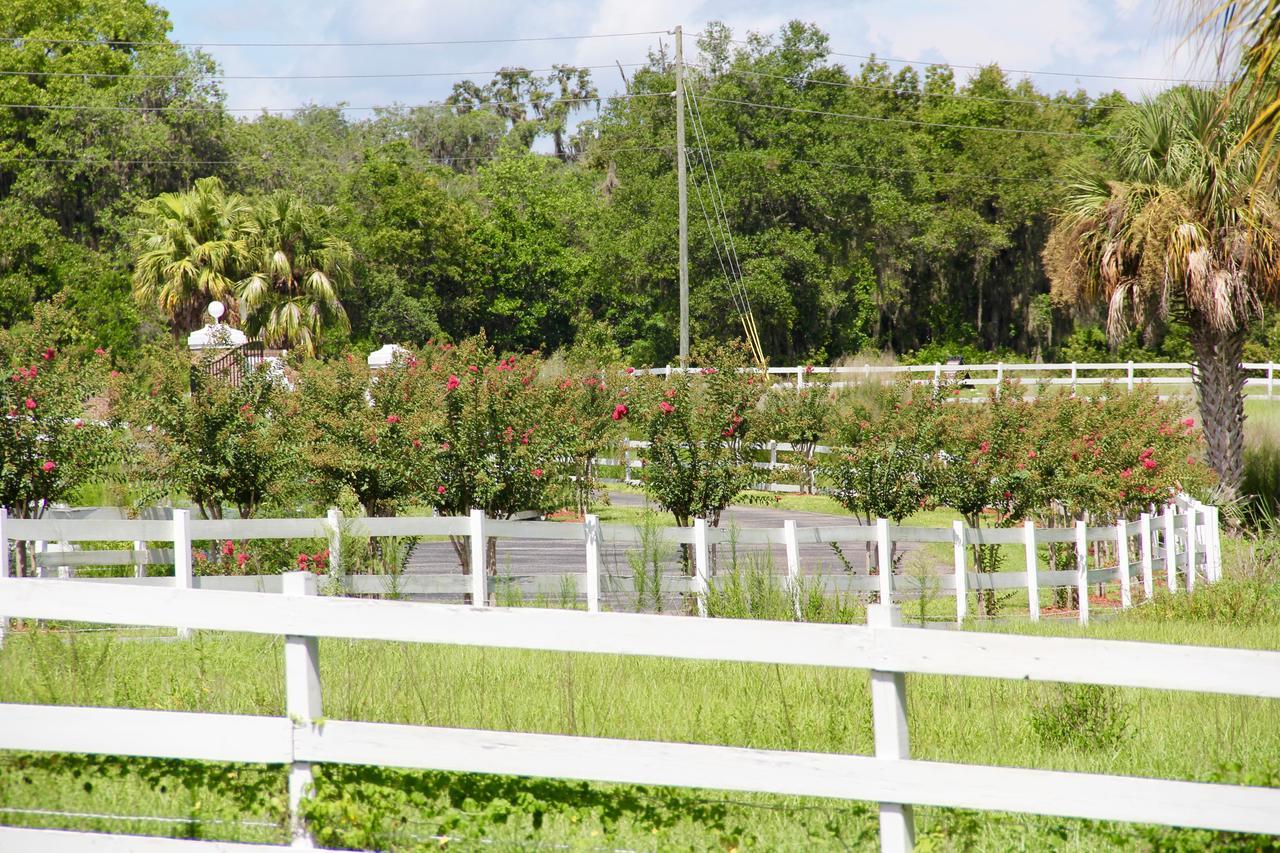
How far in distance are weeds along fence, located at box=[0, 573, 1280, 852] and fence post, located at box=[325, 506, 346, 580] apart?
290 inches

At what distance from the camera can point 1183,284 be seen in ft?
67.2

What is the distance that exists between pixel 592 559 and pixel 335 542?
7.88 feet

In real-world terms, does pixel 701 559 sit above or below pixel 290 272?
below

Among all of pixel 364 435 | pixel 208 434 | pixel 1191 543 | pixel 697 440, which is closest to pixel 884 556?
pixel 697 440

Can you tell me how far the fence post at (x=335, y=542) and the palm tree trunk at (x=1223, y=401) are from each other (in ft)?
50.0

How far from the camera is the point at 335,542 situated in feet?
39.2

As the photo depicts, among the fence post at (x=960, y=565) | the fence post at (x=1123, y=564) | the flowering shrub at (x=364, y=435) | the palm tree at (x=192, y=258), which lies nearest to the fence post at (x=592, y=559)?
the flowering shrub at (x=364, y=435)

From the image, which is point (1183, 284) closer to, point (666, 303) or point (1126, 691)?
point (1126, 691)

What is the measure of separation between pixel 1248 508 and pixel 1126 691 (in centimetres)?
1627

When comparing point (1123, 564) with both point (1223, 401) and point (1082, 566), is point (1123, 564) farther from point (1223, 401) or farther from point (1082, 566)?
point (1223, 401)

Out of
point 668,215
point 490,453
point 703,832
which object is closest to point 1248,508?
point 490,453

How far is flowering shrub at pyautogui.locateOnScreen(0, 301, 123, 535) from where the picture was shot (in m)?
14.0

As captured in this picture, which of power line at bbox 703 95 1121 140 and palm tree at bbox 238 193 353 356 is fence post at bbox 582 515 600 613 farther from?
power line at bbox 703 95 1121 140

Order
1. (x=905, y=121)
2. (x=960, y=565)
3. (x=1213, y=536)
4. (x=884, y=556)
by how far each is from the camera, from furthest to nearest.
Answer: (x=905, y=121), (x=1213, y=536), (x=960, y=565), (x=884, y=556)
